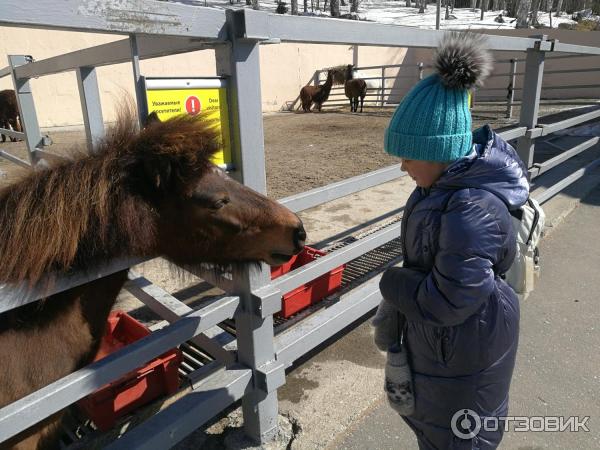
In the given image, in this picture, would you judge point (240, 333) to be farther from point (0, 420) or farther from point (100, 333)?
point (0, 420)

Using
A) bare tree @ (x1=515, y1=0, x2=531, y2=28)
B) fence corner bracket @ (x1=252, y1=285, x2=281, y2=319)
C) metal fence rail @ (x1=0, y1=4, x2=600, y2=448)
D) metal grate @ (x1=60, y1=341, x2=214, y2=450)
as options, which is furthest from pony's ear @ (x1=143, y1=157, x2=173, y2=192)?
bare tree @ (x1=515, y1=0, x2=531, y2=28)

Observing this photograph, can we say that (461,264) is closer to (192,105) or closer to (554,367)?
(192,105)

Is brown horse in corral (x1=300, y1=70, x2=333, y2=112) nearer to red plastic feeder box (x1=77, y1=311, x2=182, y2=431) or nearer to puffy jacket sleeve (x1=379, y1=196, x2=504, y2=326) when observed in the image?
red plastic feeder box (x1=77, y1=311, x2=182, y2=431)

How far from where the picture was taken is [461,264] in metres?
1.25

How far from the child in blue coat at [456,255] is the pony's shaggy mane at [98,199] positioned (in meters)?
0.74

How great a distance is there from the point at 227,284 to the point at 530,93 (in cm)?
381

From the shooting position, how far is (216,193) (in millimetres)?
1503

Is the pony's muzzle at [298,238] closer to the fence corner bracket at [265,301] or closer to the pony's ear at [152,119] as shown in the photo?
the fence corner bracket at [265,301]

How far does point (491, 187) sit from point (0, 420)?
162cm

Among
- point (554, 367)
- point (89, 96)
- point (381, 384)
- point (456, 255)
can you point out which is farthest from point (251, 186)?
point (554, 367)

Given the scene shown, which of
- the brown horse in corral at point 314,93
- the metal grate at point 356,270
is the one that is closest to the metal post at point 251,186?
the metal grate at point 356,270

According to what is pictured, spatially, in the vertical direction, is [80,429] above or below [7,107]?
below

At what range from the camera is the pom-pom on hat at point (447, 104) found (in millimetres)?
1299

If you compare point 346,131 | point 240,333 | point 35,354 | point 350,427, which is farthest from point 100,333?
point 346,131
